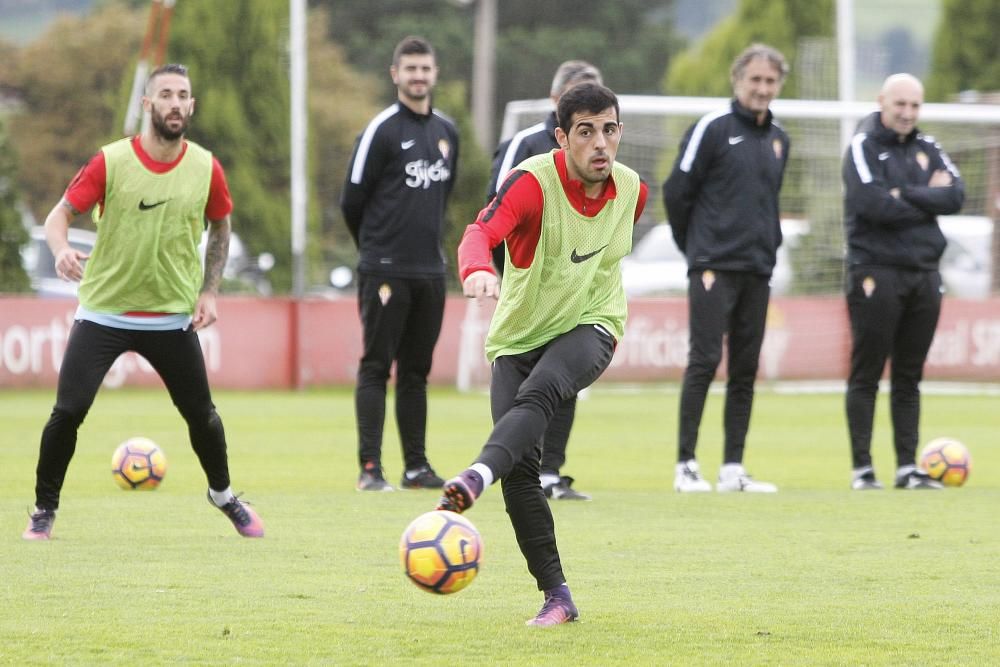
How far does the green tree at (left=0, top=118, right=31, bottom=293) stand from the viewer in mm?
21281

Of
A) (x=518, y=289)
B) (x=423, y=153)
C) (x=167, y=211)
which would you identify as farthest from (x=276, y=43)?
(x=518, y=289)

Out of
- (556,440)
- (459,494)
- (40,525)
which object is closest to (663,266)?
(556,440)

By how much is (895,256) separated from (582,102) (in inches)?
188

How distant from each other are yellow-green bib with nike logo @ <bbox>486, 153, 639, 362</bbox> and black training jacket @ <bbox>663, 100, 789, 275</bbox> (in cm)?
390

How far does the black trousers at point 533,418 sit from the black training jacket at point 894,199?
4427 mm

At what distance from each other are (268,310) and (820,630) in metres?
15.9

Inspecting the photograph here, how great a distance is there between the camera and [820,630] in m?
6.05

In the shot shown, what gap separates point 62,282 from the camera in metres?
22.9

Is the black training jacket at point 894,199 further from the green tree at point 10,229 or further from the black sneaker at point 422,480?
the green tree at point 10,229

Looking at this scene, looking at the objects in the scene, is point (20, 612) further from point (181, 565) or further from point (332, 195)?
point (332, 195)

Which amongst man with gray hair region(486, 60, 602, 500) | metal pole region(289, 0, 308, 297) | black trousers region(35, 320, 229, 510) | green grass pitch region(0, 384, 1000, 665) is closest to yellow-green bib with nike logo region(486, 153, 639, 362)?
green grass pitch region(0, 384, 1000, 665)

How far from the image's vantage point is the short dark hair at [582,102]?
6.23 metres

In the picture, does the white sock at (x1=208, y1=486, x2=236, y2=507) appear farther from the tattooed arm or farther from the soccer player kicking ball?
the soccer player kicking ball

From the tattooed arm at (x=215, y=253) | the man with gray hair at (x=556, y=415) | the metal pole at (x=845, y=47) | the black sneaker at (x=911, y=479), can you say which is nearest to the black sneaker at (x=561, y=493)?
the man with gray hair at (x=556, y=415)
